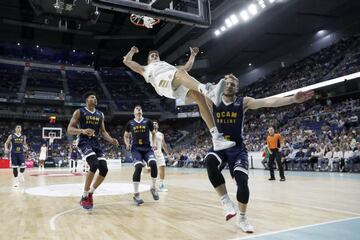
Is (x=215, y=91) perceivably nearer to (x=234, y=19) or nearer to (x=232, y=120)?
(x=232, y=120)

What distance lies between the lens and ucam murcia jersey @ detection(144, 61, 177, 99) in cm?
501

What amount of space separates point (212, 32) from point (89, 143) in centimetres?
2527

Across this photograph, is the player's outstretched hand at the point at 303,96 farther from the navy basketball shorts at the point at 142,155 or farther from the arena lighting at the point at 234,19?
the arena lighting at the point at 234,19

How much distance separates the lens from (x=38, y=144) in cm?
3997

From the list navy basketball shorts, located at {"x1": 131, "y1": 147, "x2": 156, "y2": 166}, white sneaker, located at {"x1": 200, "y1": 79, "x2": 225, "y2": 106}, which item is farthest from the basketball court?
white sneaker, located at {"x1": 200, "y1": 79, "x2": 225, "y2": 106}

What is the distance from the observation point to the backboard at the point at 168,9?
8422 mm

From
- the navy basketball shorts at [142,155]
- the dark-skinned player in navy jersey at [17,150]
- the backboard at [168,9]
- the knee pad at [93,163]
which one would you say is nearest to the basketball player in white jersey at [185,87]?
the knee pad at [93,163]

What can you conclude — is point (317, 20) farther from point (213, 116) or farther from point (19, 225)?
point (19, 225)

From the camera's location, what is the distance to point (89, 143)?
20.5ft

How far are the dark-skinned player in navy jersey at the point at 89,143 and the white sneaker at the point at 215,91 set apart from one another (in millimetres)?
2459

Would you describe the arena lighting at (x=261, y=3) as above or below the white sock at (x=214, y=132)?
above

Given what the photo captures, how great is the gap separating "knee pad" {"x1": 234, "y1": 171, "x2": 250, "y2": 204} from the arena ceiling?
69.8ft

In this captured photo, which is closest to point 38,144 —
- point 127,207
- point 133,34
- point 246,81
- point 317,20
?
point 133,34

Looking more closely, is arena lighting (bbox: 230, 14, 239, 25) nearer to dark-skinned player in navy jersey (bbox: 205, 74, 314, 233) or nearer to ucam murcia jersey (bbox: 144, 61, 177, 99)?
ucam murcia jersey (bbox: 144, 61, 177, 99)
